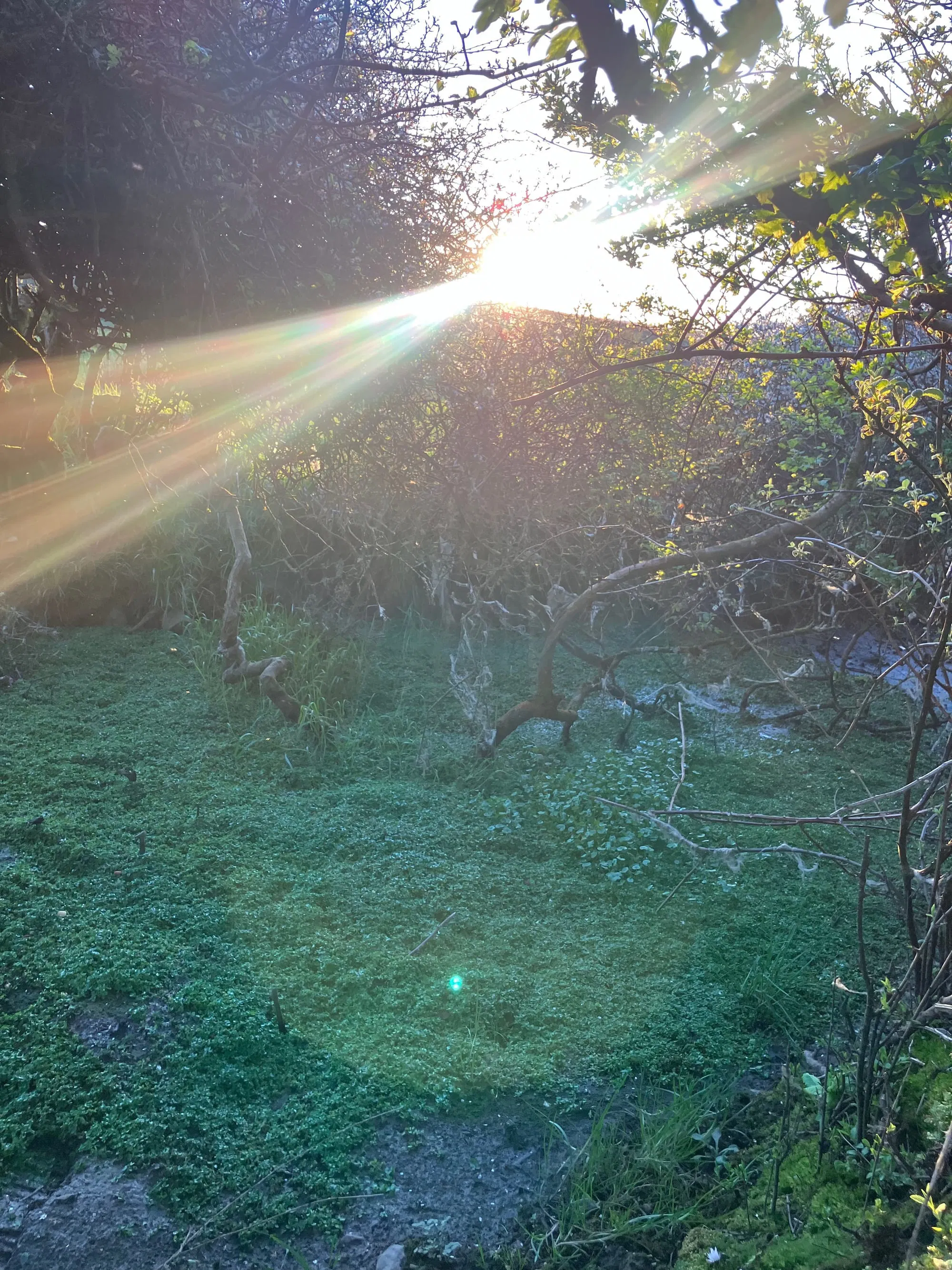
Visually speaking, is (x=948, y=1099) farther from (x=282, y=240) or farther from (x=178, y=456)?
(x=178, y=456)

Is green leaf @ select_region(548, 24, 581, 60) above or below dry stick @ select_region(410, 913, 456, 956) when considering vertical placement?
above

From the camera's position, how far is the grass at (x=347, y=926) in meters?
2.01

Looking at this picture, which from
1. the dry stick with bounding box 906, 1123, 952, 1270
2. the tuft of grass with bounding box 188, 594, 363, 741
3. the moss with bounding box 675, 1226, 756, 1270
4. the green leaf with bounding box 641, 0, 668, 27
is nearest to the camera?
the green leaf with bounding box 641, 0, 668, 27

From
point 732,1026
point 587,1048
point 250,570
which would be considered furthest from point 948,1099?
point 250,570

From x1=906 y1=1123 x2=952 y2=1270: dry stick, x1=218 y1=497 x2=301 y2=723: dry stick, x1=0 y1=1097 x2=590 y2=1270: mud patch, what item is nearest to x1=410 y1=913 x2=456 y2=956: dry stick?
x1=0 y1=1097 x2=590 y2=1270: mud patch

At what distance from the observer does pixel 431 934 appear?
9.00 ft

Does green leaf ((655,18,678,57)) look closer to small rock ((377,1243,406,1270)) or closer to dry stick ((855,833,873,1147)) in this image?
dry stick ((855,833,873,1147))

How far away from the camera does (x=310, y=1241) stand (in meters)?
1.74

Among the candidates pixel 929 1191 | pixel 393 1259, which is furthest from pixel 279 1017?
pixel 929 1191

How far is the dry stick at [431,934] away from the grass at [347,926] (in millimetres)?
25

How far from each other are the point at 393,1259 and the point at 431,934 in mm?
1069

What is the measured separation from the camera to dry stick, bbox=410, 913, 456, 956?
2.65m

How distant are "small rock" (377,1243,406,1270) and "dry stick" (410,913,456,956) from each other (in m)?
0.93

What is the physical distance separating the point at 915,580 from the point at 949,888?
938mm
